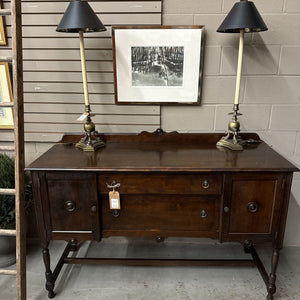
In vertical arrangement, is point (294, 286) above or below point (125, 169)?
Answer: below

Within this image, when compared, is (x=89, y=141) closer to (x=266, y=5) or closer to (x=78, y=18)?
(x=78, y=18)

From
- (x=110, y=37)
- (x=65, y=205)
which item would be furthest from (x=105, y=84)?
(x=65, y=205)

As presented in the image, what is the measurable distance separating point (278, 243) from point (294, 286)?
53 centimetres

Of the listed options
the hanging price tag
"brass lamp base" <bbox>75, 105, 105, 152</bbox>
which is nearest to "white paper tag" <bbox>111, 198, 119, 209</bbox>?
the hanging price tag

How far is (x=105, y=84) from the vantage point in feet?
6.54

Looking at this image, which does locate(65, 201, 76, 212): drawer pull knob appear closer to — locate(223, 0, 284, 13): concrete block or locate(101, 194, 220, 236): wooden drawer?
locate(101, 194, 220, 236): wooden drawer

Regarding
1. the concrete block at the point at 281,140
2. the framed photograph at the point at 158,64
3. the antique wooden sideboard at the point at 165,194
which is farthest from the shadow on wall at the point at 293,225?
the framed photograph at the point at 158,64

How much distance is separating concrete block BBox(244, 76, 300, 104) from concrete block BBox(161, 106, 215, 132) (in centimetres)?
29


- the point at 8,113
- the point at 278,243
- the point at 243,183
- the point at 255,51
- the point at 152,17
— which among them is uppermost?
the point at 152,17

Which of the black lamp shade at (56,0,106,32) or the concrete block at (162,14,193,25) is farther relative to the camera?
the concrete block at (162,14,193,25)

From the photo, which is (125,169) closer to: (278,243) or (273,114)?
(278,243)

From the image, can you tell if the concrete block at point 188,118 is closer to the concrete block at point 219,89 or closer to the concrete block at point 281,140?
the concrete block at point 219,89

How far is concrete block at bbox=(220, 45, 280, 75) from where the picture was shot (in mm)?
1903

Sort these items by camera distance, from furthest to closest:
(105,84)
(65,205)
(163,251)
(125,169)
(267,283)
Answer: (163,251) → (105,84) → (267,283) → (65,205) → (125,169)
